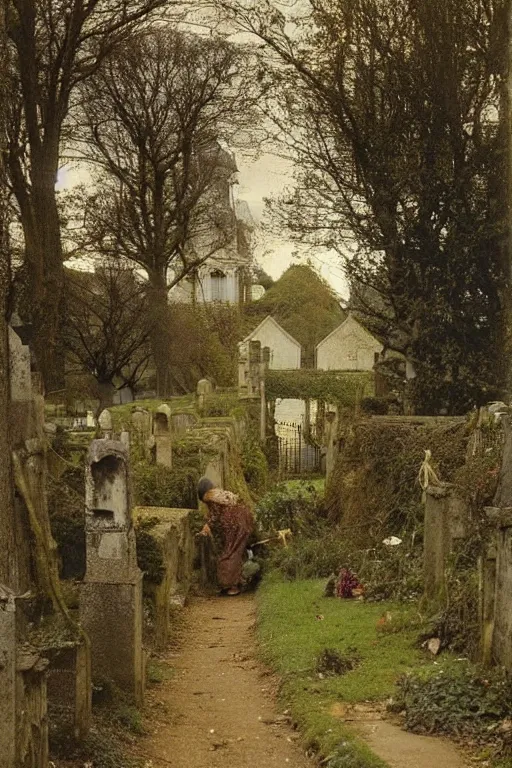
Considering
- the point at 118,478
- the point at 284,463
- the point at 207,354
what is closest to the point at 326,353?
the point at 207,354

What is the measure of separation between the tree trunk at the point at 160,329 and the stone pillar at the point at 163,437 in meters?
15.1

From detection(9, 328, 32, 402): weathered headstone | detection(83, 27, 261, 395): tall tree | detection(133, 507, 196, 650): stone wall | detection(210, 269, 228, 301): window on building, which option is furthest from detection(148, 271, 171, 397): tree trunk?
detection(9, 328, 32, 402): weathered headstone

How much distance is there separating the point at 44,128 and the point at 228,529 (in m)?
10.3

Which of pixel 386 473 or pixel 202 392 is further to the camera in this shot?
pixel 202 392

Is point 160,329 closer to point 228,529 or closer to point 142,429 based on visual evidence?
point 142,429

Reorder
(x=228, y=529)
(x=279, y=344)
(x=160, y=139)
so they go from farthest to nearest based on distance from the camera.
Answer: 1. (x=279, y=344)
2. (x=160, y=139)
3. (x=228, y=529)

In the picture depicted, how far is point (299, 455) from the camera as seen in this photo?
31906 mm

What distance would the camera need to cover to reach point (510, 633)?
7.30m

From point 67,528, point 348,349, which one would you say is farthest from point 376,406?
point 348,349

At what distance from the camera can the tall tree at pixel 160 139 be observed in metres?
29.1

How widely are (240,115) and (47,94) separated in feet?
35.3

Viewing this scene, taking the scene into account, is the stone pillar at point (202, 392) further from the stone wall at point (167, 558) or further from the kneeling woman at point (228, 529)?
the stone wall at point (167, 558)

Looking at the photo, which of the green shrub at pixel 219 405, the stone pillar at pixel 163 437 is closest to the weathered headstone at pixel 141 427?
the stone pillar at pixel 163 437

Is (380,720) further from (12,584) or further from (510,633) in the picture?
(12,584)
